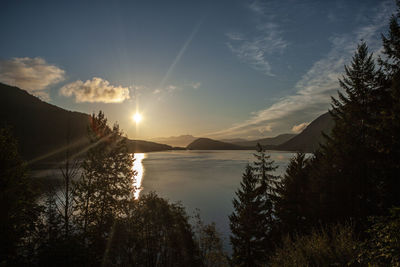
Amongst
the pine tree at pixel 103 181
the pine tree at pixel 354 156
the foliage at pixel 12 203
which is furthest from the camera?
the pine tree at pixel 103 181

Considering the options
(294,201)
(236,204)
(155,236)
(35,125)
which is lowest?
(155,236)

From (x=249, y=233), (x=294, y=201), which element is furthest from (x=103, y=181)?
(x=294, y=201)

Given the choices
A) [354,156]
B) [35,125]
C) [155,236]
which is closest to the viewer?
[354,156]

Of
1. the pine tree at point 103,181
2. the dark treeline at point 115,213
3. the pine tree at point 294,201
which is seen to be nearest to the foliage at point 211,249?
the dark treeline at point 115,213

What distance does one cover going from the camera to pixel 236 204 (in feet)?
70.5

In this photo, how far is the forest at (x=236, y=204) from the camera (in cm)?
1129

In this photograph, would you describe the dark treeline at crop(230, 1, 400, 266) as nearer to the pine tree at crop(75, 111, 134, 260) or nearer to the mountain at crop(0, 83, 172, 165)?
the pine tree at crop(75, 111, 134, 260)

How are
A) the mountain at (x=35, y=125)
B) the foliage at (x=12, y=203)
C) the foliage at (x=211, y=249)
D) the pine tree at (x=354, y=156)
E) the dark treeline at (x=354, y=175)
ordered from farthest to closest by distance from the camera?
the mountain at (x=35, y=125) < the foliage at (x=211, y=249) < the pine tree at (x=354, y=156) < the dark treeline at (x=354, y=175) < the foliage at (x=12, y=203)

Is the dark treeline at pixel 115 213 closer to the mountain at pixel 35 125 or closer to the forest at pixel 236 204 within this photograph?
the forest at pixel 236 204

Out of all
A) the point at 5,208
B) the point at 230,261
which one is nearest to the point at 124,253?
the point at 230,261

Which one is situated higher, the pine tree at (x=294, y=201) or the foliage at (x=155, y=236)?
the pine tree at (x=294, y=201)

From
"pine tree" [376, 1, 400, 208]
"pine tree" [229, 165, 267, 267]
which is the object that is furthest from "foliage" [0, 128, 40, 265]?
"pine tree" [376, 1, 400, 208]

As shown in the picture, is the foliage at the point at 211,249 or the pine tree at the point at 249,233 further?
the foliage at the point at 211,249

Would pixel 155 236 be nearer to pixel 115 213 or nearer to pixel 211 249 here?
pixel 115 213
